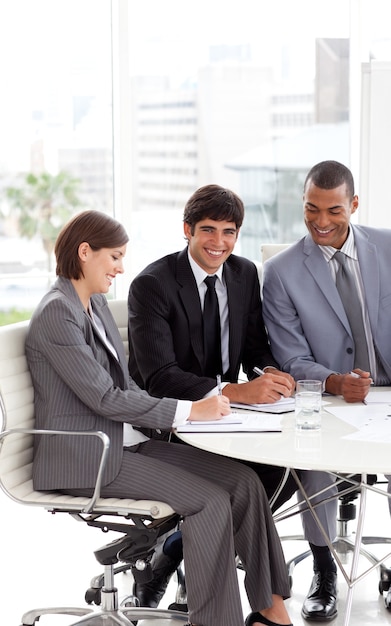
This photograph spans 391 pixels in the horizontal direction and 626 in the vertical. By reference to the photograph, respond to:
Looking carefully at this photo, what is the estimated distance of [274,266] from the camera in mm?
3500

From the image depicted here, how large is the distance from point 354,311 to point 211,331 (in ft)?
1.76

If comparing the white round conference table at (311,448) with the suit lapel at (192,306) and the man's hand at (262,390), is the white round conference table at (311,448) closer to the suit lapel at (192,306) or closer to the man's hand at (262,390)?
the man's hand at (262,390)

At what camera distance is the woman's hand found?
9.03 ft

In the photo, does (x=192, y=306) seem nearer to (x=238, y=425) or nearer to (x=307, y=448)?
(x=238, y=425)

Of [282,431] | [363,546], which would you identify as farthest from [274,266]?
[363,546]

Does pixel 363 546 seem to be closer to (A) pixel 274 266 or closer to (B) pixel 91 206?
(A) pixel 274 266

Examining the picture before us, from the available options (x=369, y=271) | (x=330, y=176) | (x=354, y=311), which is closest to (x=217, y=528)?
(x=354, y=311)

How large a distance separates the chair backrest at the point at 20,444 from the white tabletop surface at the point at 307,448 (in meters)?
0.28

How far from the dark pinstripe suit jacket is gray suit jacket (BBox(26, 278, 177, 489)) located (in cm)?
33

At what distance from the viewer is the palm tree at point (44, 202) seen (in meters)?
5.75

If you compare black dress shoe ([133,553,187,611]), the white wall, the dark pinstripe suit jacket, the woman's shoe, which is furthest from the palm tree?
the woman's shoe

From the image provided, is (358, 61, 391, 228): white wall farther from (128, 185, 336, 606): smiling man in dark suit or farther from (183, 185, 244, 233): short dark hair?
(183, 185, 244, 233): short dark hair

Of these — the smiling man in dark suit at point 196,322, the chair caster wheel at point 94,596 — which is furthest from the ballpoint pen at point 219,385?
the chair caster wheel at point 94,596

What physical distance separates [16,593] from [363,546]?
1.38 meters
